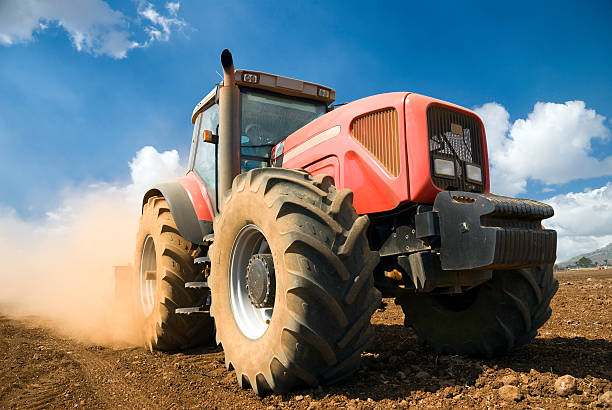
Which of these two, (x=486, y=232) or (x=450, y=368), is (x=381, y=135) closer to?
(x=486, y=232)

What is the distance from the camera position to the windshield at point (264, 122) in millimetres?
4469

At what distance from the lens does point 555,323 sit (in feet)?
17.8

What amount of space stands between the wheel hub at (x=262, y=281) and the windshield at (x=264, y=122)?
1510 millimetres

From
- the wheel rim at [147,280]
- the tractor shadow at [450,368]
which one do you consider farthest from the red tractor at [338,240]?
the wheel rim at [147,280]

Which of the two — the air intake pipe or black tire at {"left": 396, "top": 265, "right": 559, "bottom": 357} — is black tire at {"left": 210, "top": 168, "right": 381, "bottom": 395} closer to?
the air intake pipe

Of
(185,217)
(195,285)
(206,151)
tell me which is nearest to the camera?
(195,285)

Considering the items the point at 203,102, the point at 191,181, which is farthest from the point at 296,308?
the point at 203,102

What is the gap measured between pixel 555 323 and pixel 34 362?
18.5 feet

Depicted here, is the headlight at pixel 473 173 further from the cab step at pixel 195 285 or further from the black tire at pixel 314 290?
the cab step at pixel 195 285

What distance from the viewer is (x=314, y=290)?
2.48 meters

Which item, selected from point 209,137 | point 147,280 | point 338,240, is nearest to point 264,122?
point 209,137

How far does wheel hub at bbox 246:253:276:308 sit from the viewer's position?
3004 mm

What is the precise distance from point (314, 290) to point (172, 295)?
2359 millimetres

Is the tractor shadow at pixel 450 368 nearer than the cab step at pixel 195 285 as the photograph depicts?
Yes
